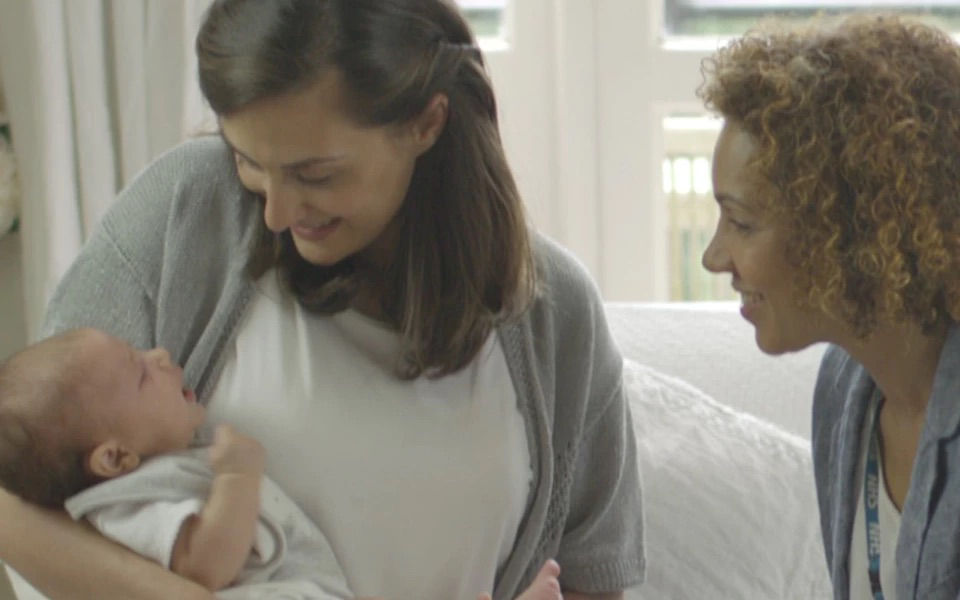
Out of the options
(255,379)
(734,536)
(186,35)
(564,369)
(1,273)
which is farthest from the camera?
(1,273)

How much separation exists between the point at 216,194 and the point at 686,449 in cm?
83

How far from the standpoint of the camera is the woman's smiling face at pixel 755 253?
159 cm

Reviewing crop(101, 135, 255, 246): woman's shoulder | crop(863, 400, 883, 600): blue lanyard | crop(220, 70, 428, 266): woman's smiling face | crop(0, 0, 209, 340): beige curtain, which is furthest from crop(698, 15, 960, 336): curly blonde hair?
crop(0, 0, 209, 340): beige curtain

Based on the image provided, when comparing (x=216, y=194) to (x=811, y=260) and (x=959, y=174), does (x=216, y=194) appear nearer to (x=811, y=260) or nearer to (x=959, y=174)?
(x=811, y=260)

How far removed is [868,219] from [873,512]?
380mm

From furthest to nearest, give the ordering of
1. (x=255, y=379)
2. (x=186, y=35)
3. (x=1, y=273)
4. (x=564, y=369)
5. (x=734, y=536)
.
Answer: (x=1, y=273) < (x=186, y=35) < (x=734, y=536) < (x=564, y=369) < (x=255, y=379)

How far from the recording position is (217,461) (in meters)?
1.56

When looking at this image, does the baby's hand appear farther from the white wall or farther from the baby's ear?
the white wall

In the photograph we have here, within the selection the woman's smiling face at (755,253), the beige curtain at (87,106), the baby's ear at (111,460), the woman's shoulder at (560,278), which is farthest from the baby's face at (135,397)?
the beige curtain at (87,106)

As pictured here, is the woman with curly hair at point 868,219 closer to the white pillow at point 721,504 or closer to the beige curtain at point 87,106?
the white pillow at point 721,504

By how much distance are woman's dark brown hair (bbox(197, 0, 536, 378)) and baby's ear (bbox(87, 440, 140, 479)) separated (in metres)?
0.24

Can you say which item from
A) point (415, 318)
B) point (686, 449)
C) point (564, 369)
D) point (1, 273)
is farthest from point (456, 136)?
point (1, 273)

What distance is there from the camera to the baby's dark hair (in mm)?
1546

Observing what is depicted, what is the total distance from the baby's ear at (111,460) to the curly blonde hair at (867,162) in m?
0.68
